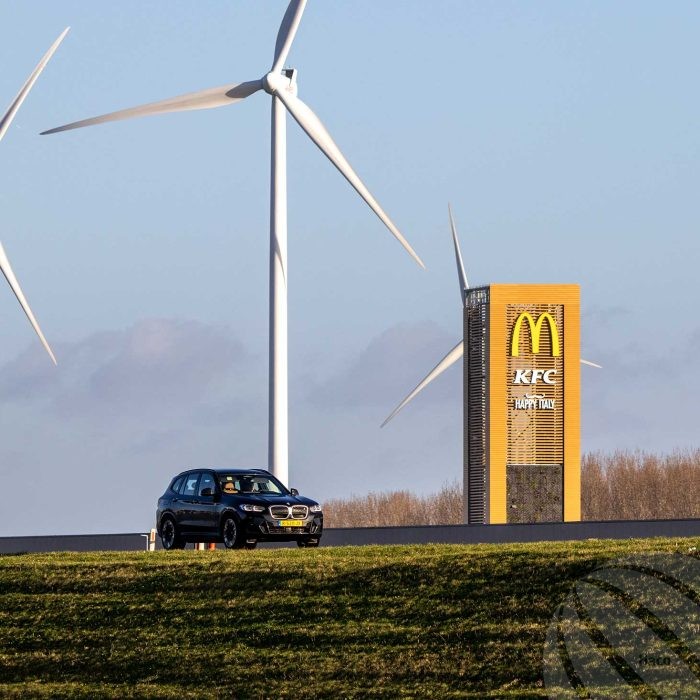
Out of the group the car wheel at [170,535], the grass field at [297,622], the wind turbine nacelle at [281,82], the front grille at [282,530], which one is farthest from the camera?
the wind turbine nacelle at [281,82]

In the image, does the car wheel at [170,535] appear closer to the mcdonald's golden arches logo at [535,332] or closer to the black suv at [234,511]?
the black suv at [234,511]

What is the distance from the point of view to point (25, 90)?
45406 millimetres

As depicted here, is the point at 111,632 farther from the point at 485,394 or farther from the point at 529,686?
the point at 485,394

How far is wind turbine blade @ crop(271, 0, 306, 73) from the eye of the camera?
46.6 meters

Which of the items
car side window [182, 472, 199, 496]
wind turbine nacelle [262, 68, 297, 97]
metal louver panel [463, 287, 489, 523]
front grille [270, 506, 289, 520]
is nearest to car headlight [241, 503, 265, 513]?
front grille [270, 506, 289, 520]

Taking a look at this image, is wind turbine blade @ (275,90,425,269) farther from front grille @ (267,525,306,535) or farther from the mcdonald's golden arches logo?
the mcdonald's golden arches logo

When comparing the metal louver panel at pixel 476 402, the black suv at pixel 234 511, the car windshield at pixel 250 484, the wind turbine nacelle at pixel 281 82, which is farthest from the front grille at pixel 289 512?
the metal louver panel at pixel 476 402

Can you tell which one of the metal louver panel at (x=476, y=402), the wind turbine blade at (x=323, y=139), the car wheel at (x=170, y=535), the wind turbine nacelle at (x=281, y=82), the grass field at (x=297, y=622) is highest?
the wind turbine nacelle at (x=281, y=82)

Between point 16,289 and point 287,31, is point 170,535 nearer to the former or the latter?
point 16,289

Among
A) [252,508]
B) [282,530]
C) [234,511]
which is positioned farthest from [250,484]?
[282,530]

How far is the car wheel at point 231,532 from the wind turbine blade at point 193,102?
1479 cm

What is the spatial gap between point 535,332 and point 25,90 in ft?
64.9

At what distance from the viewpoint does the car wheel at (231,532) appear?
116 feet

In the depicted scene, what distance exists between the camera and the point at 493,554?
29.3m
